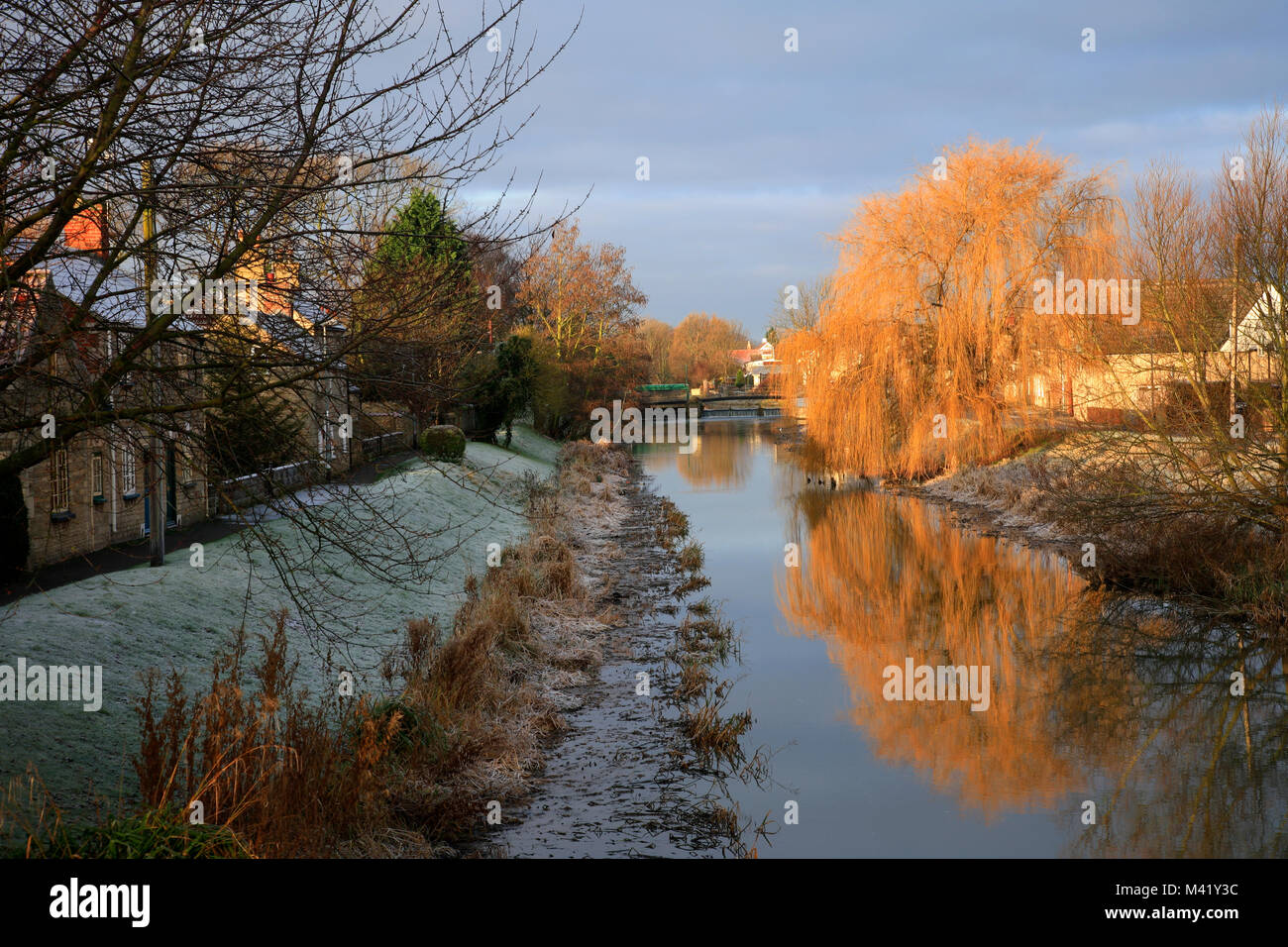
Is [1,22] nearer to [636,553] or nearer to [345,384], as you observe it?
[345,384]

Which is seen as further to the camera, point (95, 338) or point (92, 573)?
point (92, 573)

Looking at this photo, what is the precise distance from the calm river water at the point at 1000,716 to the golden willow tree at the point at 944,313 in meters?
9.34

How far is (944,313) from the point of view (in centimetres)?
2888

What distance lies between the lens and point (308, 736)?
6719 mm

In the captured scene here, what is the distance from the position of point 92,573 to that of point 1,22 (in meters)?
8.94

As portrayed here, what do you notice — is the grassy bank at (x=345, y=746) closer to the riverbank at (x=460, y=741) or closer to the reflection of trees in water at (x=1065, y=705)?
the riverbank at (x=460, y=741)

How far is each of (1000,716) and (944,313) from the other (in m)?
19.8

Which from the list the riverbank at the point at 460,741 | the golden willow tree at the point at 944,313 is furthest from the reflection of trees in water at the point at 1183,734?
the golden willow tree at the point at 944,313

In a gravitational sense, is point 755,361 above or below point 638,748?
above

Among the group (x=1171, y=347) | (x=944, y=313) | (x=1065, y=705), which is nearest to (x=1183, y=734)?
(x=1065, y=705)

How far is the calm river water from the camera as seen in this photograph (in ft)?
26.5

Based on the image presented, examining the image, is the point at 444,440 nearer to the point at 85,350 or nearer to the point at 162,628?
the point at 162,628

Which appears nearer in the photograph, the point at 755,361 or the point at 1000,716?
the point at 1000,716
